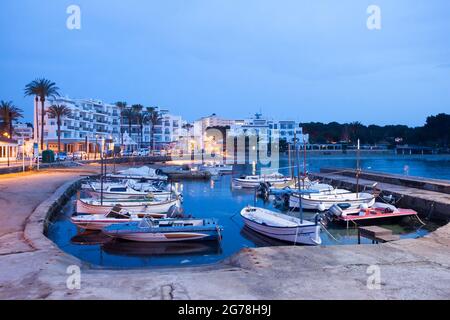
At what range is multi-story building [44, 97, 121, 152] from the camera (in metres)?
86.0

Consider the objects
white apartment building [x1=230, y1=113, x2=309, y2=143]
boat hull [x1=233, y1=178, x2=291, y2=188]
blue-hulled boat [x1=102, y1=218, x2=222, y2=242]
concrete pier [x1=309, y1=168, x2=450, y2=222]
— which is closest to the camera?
blue-hulled boat [x1=102, y1=218, x2=222, y2=242]

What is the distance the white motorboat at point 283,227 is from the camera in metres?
15.9

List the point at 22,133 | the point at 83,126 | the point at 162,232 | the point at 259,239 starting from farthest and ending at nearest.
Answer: the point at 83,126 → the point at 22,133 → the point at 259,239 → the point at 162,232

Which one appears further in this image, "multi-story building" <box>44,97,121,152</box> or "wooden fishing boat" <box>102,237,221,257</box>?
"multi-story building" <box>44,97,121,152</box>

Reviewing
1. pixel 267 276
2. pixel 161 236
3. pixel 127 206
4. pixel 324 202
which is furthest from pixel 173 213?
pixel 267 276

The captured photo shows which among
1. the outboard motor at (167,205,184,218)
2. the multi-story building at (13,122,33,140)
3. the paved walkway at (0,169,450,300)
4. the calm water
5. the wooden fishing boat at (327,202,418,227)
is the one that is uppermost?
the multi-story building at (13,122,33,140)

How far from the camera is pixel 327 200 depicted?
2558cm

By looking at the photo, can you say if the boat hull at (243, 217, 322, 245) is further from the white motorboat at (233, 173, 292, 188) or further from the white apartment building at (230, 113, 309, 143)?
the white apartment building at (230, 113, 309, 143)

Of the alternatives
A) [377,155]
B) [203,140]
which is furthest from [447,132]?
[203,140]

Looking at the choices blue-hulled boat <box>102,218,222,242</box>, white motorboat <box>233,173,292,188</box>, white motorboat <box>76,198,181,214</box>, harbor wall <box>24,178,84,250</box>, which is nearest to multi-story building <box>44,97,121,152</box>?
white motorboat <box>233,173,292,188</box>

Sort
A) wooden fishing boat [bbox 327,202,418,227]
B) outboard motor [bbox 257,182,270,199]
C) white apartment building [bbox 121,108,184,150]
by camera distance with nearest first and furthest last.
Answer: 1. wooden fishing boat [bbox 327,202,418,227]
2. outboard motor [bbox 257,182,270,199]
3. white apartment building [bbox 121,108,184,150]

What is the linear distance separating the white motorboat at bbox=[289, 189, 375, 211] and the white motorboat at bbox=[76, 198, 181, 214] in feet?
27.1

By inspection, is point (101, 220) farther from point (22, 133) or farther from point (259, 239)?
point (22, 133)

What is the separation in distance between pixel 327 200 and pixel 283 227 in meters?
9.67
